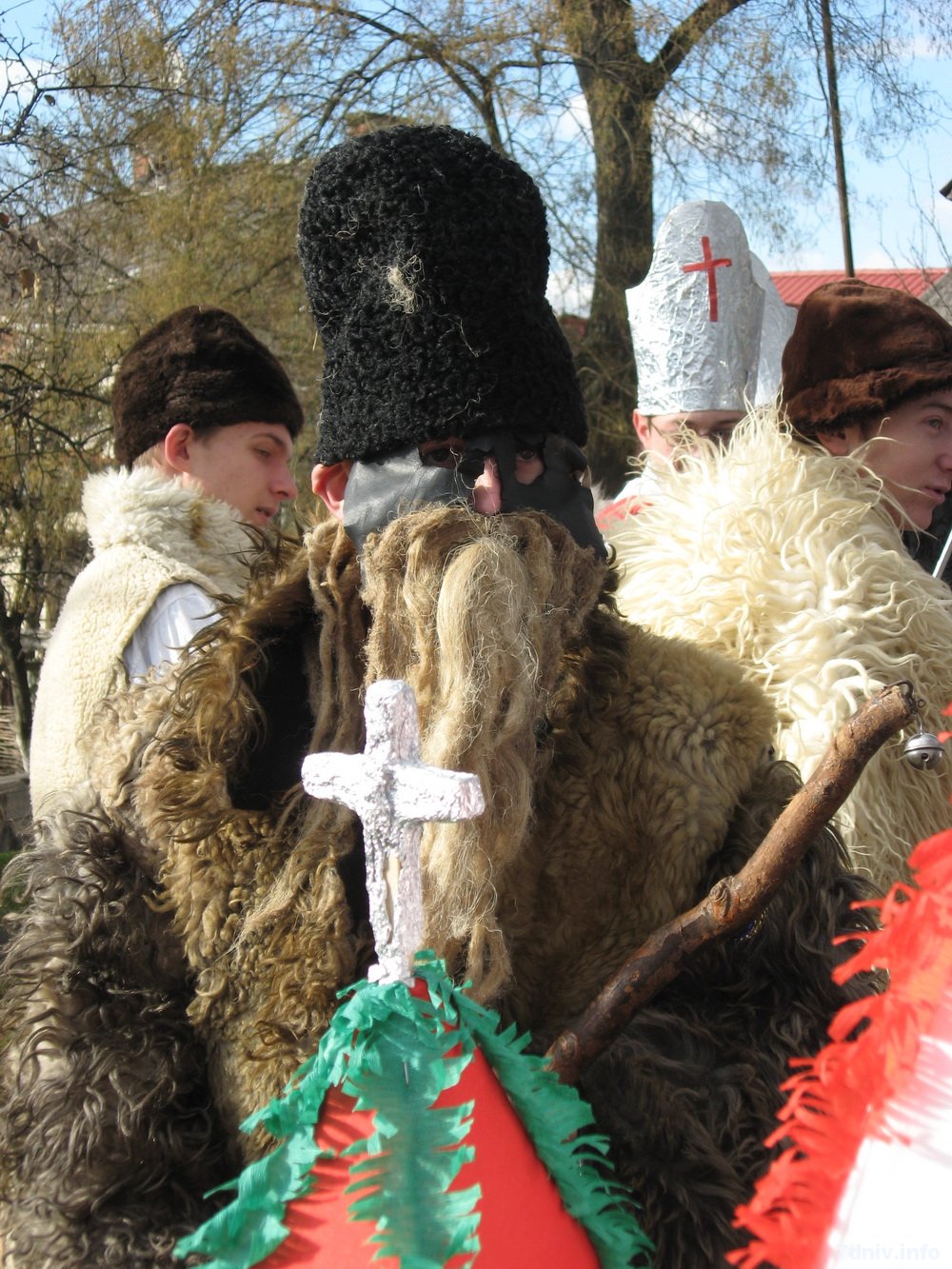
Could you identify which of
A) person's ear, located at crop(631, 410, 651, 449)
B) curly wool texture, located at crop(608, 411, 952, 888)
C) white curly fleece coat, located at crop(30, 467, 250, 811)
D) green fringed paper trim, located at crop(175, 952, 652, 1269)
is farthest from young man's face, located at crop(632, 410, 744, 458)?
green fringed paper trim, located at crop(175, 952, 652, 1269)

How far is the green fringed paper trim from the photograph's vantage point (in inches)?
38.3

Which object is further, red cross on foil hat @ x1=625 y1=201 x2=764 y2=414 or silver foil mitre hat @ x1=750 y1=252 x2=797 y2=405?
silver foil mitre hat @ x1=750 y1=252 x2=797 y2=405

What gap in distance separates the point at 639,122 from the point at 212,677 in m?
7.55

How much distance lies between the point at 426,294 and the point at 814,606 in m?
0.78

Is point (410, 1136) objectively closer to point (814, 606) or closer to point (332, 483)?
point (332, 483)

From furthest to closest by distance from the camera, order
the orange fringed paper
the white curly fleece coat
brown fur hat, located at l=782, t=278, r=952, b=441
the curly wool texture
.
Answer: the white curly fleece coat
brown fur hat, located at l=782, t=278, r=952, b=441
the curly wool texture
the orange fringed paper

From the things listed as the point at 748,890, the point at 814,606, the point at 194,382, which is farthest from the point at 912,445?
the point at 194,382

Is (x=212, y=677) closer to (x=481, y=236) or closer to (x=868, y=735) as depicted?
(x=481, y=236)

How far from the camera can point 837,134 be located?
7.49 meters

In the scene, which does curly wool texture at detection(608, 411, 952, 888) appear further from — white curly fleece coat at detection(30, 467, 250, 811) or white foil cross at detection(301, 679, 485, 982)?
white curly fleece coat at detection(30, 467, 250, 811)

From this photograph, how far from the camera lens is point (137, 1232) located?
1218mm

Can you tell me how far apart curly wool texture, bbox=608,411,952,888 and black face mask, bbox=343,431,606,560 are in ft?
1.38

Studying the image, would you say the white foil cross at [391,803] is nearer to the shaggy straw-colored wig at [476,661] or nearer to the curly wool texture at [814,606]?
the shaggy straw-colored wig at [476,661]

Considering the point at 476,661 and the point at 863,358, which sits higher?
the point at 863,358
